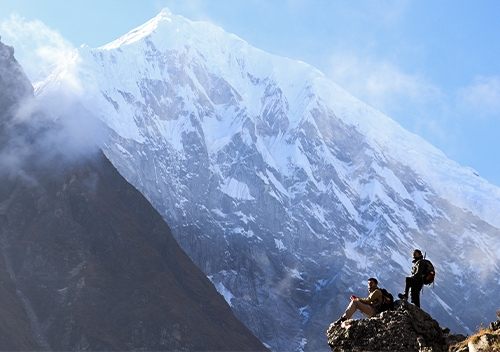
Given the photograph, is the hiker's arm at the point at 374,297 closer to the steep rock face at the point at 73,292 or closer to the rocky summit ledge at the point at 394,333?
the rocky summit ledge at the point at 394,333

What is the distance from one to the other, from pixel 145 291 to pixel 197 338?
1859cm

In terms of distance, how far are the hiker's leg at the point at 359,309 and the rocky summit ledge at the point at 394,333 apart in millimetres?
222

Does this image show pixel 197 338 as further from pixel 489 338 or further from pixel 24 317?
pixel 489 338

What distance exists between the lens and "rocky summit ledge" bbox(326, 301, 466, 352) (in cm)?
1800

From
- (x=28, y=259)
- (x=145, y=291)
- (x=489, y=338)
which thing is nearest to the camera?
(x=489, y=338)

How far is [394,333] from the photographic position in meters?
18.1

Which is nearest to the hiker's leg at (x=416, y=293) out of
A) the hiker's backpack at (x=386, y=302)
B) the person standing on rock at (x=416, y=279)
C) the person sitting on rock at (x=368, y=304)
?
the person standing on rock at (x=416, y=279)

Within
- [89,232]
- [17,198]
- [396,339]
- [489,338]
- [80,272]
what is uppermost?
[17,198]

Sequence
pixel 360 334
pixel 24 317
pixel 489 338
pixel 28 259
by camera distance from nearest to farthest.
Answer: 1. pixel 489 338
2. pixel 360 334
3. pixel 24 317
4. pixel 28 259

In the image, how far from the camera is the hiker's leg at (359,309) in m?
18.5

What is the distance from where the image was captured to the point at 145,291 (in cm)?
19038

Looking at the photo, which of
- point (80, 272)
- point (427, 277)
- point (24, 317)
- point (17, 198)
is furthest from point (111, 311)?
point (427, 277)

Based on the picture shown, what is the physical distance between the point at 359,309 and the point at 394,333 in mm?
1083

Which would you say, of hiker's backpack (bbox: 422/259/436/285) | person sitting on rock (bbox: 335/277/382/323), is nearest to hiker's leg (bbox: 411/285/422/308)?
hiker's backpack (bbox: 422/259/436/285)
